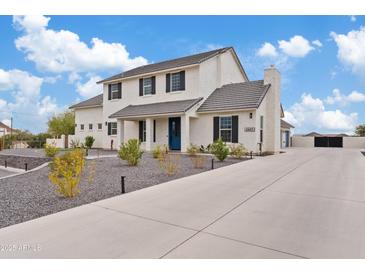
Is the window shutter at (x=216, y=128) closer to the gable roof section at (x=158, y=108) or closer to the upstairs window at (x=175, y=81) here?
the gable roof section at (x=158, y=108)

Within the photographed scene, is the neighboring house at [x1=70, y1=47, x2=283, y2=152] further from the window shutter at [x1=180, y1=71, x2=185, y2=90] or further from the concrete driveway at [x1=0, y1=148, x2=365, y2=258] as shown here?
the concrete driveway at [x1=0, y1=148, x2=365, y2=258]

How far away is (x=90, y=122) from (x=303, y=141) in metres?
29.1

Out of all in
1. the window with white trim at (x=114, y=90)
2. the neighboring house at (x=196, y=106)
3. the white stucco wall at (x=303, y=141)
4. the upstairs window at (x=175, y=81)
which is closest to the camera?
the neighboring house at (x=196, y=106)

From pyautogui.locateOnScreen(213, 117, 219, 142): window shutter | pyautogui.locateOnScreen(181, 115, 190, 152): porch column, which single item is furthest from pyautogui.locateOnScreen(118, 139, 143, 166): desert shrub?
pyautogui.locateOnScreen(213, 117, 219, 142): window shutter

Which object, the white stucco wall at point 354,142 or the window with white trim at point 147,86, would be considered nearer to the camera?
the window with white trim at point 147,86

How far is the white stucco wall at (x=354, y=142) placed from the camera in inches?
1249

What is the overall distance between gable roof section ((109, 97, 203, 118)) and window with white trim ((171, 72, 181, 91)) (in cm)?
125

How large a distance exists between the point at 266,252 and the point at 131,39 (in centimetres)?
1734

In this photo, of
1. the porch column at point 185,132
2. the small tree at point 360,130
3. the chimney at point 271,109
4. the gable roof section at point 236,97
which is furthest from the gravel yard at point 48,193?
the small tree at point 360,130

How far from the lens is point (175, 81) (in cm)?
1934

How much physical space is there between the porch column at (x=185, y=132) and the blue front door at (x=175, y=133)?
1.61 metres

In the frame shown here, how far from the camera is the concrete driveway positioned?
2.94 metres

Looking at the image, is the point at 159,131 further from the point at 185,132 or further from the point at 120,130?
the point at 120,130
